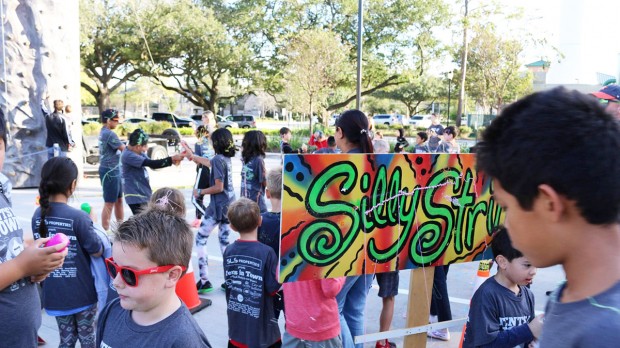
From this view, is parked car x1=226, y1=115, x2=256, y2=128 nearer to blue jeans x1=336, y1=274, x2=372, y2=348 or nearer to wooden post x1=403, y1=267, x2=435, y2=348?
blue jeans x1=336, y1=274, x2=372, y2=348

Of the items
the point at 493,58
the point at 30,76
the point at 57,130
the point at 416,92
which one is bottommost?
the point at 57,130

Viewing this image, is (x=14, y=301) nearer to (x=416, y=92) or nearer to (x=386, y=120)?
(x=386, y=120)

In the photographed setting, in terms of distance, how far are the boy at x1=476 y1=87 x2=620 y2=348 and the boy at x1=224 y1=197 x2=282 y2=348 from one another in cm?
225

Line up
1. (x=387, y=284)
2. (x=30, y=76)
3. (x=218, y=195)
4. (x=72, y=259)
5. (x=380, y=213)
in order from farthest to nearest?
(x=30, y=76) < (x=218, y=195) < (x=387, y=284) < (x=72, y=259) < (x=380, y=213)

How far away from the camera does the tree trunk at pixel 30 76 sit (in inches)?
456

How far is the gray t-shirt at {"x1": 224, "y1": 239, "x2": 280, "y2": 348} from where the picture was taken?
10.6ft

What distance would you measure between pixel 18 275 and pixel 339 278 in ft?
5.55

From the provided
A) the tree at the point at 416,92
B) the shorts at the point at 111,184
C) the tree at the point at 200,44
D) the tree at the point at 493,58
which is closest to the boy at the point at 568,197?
the shorts at the point at 111,184

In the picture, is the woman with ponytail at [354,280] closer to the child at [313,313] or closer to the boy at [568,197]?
the child at [313,313]

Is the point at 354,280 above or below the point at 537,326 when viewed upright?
below

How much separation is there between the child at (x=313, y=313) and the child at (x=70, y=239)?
1343mm

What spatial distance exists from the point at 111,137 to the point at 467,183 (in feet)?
18.7

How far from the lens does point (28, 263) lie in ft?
6.81

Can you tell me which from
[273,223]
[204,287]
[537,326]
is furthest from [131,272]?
[204,287]
